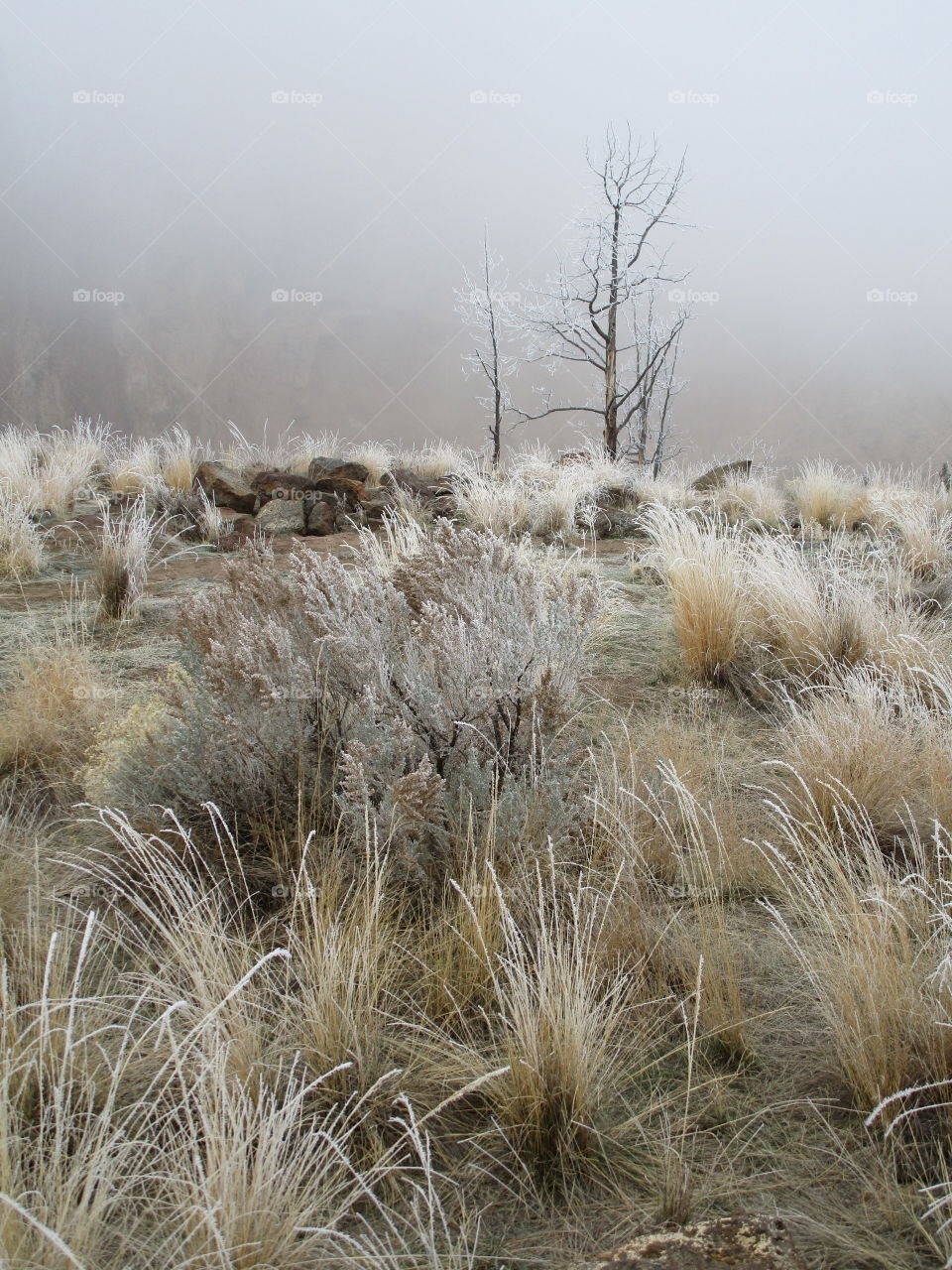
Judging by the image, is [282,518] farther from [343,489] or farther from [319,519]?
[343,489]

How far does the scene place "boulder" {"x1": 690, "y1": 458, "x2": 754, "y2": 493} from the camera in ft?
46.9

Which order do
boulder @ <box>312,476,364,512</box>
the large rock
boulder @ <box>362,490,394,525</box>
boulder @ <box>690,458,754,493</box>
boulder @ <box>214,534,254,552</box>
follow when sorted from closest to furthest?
the large rock
boulder @ <box>214,534,254,552</box>
boulder @ <box>362,490,394,525</box>
boulder @ <box>312,476,364,512</box>
boulder @ <box>690,458,754,493</box>

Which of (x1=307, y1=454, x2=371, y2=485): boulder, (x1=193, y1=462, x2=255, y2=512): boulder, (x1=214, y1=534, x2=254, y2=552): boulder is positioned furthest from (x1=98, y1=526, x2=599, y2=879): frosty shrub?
(x1=307, y1=454, x2=371, y2=485): boulder

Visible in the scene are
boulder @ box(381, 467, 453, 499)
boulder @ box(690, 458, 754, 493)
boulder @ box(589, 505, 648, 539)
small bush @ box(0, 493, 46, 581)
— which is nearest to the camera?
small bush @ box(0, 493, 46, 581)

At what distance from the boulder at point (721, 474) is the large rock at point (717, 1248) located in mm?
13680

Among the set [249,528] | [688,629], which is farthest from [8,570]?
[688,629]

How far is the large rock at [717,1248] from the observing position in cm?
130

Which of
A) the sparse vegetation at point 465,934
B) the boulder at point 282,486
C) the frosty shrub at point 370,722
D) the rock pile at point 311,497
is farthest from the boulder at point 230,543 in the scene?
the frosty shrub at point 370,722

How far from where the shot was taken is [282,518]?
31.2ft

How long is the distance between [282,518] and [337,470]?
1508 mm

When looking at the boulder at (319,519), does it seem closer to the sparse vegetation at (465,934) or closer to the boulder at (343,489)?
the boulder at (343,489)

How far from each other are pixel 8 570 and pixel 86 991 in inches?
236

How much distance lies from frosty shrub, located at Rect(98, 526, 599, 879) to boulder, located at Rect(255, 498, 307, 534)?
6201mm

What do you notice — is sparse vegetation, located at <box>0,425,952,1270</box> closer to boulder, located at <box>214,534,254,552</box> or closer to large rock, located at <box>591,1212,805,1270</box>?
large rock, located at <box>591,1212,805,1270</box>
